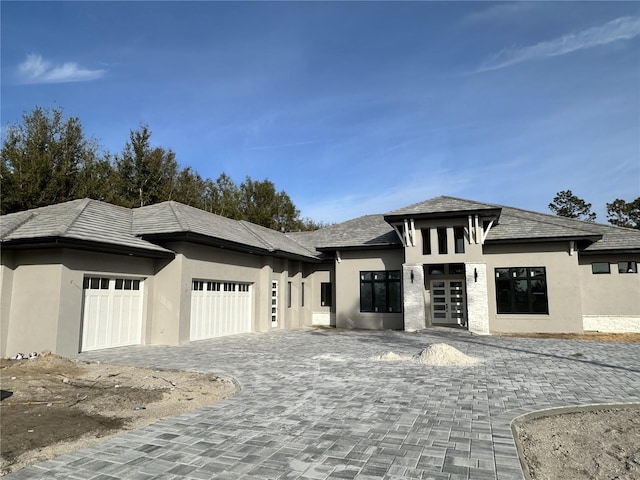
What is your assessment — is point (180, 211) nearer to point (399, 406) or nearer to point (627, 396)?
point (399, 406)

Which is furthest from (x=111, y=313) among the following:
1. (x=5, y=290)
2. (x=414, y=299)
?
(x=414, y=299)

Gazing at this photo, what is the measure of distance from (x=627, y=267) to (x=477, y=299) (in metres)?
7.44

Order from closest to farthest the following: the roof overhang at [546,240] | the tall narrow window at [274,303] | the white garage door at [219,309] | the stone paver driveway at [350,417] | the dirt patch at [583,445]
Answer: the stone paver driveway at [350,417], the dirt patch at [583,445], the white garage door at [219,309], the roof overhang at [546,240], the tall narrow window at [274,303]

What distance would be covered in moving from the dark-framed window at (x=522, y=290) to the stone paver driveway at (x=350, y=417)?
19.0ft

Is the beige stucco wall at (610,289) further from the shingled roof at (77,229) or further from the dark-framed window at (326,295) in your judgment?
the shingled roof at (77,229)

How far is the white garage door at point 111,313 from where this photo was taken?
11125 millimetres

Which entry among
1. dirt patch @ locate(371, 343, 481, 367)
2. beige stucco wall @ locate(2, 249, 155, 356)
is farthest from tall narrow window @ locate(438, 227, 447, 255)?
beige stucco wall @ locate(2, 249, 155, 356)

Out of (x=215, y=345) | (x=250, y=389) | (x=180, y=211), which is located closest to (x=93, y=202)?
(x=180, y=211)

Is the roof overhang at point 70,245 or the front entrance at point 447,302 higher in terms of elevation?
the roof overhang at point 70,245

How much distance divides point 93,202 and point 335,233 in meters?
12.6

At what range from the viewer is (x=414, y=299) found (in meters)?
17.5

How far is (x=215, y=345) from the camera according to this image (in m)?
12.8

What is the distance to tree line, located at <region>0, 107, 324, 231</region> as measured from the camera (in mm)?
24000

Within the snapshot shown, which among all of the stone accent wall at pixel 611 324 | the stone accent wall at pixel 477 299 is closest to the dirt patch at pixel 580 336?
the stone accent wall at pixel 611 324
